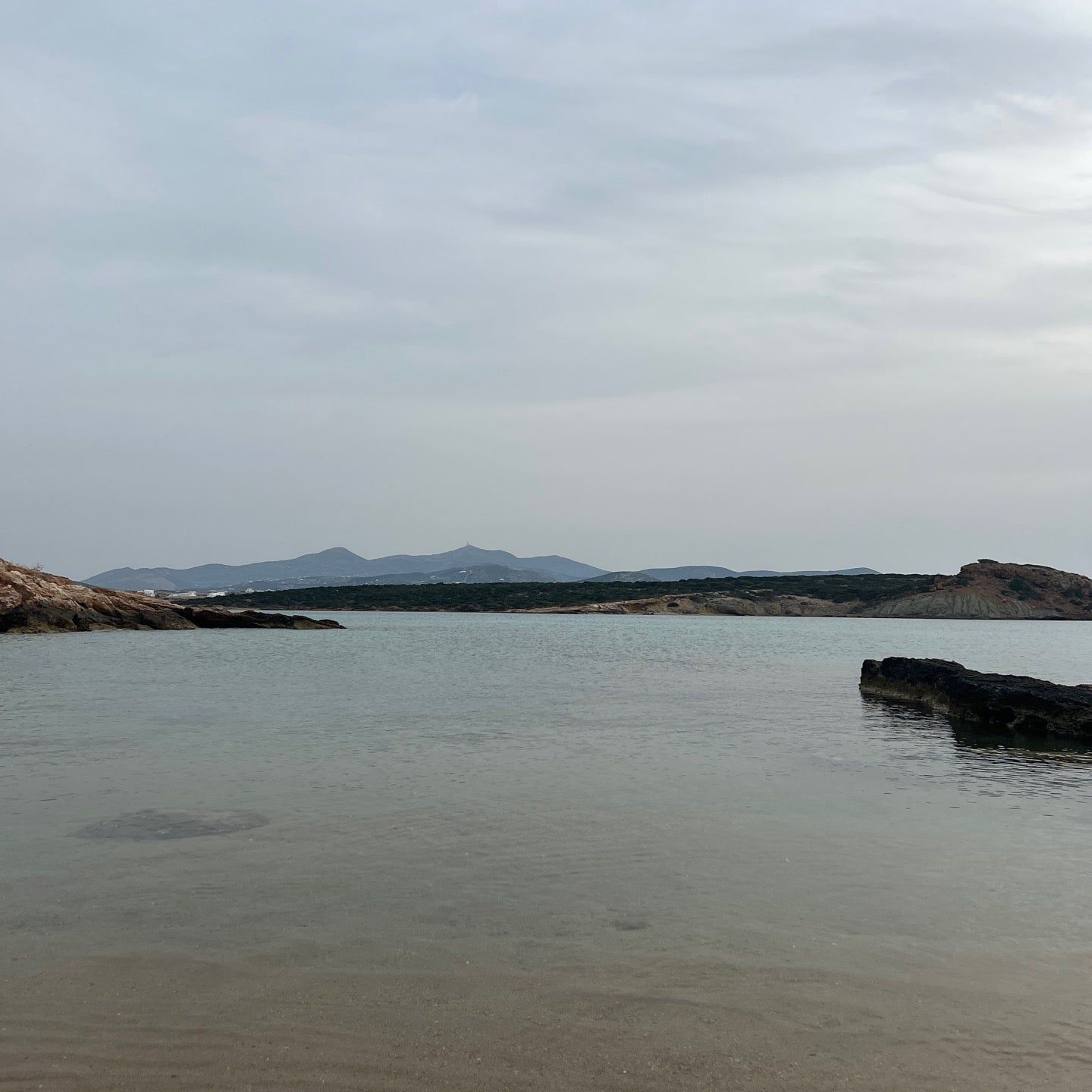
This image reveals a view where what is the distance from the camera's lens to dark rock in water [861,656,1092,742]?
2086cm

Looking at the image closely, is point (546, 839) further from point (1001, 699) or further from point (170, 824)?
point (1001, 699)

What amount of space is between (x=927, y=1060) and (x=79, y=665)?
3656cm

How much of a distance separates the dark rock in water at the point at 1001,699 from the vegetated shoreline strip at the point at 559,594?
384 feet

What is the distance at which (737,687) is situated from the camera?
32188 mm

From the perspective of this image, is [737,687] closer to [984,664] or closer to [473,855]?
[984,664]

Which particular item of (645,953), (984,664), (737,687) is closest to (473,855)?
(645,953)

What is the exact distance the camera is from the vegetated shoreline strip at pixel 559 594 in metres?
147

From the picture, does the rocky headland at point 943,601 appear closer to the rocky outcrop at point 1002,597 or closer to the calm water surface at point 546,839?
the rocky outcrop at point 1002,597

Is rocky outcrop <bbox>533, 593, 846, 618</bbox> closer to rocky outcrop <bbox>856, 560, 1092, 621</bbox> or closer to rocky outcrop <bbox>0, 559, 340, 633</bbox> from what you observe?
rocky outcrop <bbox>856, 560, 1092, 621</bbox>

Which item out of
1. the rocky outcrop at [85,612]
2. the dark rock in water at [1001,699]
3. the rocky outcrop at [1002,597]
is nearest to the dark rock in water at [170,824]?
the dark rock in water at [1001,699]

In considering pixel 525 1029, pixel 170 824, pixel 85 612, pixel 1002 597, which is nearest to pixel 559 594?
pixel 1002 597

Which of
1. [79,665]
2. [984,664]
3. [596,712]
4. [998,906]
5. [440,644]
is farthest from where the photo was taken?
[440,644]

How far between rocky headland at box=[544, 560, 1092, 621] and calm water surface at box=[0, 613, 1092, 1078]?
4509 inches

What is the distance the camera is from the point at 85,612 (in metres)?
64.8
